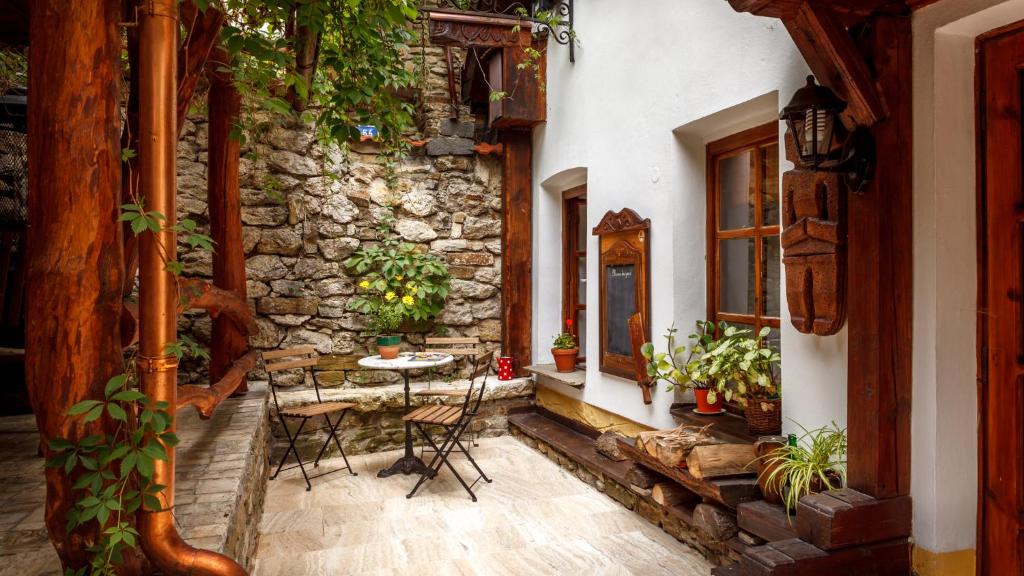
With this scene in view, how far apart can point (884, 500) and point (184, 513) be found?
2.28m

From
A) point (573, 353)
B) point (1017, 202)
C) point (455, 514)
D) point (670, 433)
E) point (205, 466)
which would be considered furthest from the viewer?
point (573, 353)

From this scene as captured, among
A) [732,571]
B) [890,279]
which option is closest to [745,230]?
[890,279]

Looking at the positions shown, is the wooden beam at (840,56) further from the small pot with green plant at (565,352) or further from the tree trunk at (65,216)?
the small pot with green plant at (565,352)

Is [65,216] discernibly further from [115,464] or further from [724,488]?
[724,488]

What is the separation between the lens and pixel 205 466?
247 centimetres

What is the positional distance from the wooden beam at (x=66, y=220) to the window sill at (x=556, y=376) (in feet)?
10.6

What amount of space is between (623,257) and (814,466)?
1783 millimetres

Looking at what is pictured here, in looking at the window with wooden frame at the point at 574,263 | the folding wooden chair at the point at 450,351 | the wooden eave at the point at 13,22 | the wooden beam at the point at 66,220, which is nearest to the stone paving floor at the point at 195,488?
the wooden beam at the point at 66,220

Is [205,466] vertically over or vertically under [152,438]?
under

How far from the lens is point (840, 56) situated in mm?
1867

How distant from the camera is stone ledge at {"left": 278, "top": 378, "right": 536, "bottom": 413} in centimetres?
455

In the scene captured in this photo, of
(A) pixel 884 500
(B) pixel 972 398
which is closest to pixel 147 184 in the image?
(A) pixel 884 500

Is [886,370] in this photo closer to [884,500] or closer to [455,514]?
[884,500]

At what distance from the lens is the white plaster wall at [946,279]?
6.19 feet
